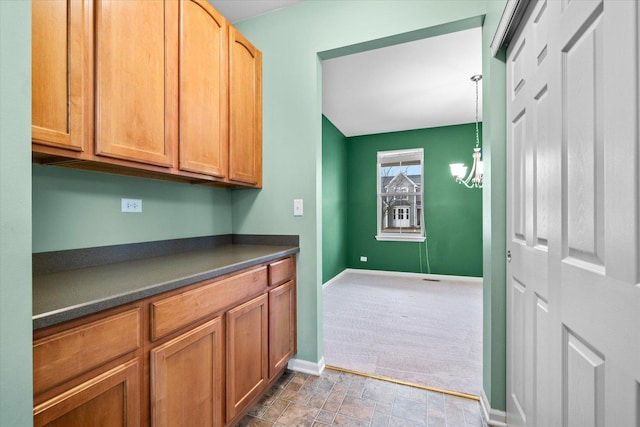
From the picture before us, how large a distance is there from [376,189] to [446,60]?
2866mm

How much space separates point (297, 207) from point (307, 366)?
1.19 m

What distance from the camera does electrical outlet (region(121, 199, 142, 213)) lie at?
1555 mm

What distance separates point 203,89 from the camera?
1674mm

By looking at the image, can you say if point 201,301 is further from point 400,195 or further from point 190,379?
point 400,195

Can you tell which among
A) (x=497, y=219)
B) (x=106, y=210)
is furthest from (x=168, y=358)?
(x=497, y=219)

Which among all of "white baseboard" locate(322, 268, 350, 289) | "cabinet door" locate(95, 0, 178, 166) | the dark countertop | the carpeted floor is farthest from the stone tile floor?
"white baseboard" locate(322, 268, 350, 289)

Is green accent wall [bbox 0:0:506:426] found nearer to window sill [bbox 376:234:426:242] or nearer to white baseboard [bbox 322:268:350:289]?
white baseboard [bbox 322:268:350:289]

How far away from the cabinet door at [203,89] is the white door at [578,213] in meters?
1.65

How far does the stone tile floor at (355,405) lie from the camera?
1.57m

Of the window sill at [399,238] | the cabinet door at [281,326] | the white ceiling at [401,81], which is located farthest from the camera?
the window sill at [399,238]

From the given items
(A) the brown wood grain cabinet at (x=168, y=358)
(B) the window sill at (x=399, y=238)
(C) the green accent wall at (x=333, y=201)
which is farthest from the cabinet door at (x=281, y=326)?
(B) the window sill at (x=399, y=238)

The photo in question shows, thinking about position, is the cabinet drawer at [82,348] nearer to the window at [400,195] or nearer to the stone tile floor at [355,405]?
the stone tile floor at [355,405]

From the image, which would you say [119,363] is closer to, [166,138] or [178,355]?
[178,355]

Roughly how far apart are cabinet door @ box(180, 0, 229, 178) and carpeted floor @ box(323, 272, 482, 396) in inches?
70.6
